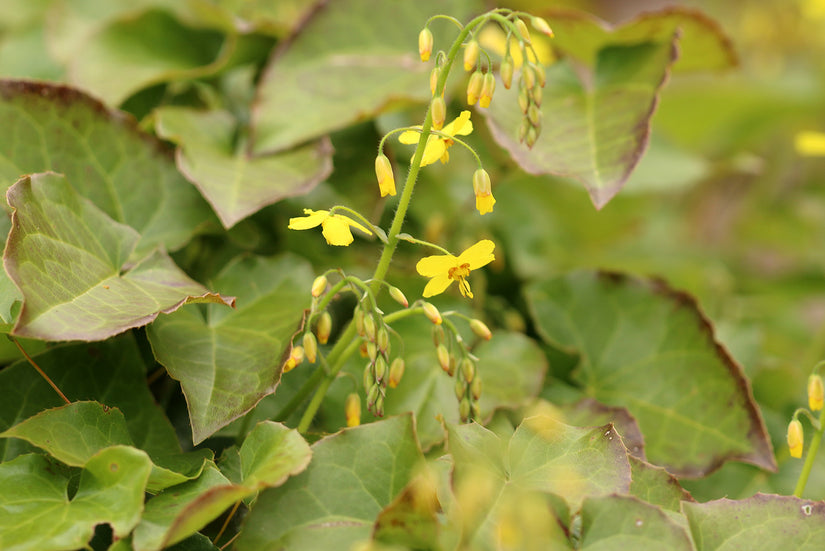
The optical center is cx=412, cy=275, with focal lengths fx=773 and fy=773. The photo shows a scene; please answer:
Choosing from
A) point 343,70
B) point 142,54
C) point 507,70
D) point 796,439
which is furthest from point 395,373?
point 142,54

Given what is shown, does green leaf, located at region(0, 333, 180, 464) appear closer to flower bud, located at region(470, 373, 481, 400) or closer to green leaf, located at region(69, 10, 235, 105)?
flower bud, located at region(470, 373, 481, 400)

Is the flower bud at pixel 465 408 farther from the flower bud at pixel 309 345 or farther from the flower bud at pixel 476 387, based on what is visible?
the flower bud at pixel 309 345

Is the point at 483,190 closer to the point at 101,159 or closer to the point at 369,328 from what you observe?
the point at 369,328

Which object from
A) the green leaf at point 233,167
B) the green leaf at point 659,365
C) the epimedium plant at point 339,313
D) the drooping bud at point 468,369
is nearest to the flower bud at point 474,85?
the epimedium plant at point 339,313

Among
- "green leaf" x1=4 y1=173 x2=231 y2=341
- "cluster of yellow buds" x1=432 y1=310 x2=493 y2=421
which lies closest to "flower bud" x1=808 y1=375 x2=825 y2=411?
"cluster of yellow buds" x1=432 y1=310 x2=493 y2=421

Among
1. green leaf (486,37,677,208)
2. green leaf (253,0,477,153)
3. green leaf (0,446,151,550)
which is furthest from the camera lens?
green leaf (253,0,477,153)

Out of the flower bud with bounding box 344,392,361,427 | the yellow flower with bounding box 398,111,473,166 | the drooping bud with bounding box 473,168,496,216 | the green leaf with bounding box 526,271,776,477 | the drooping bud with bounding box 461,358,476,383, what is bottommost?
the green leaf with bounding box 526,271,776,477

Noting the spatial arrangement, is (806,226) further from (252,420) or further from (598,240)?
(252,420)

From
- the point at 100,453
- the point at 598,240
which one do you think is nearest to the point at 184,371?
the point at 100,453
